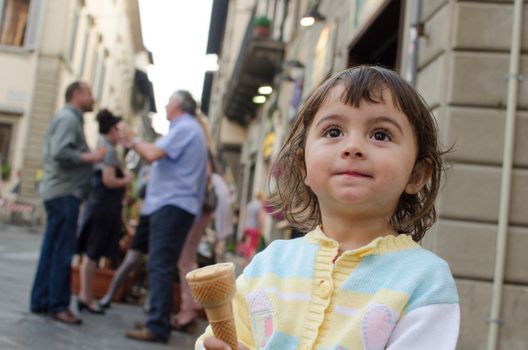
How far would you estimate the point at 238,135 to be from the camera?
23.3m

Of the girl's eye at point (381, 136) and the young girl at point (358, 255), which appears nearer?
the young girl at point (358, 255)

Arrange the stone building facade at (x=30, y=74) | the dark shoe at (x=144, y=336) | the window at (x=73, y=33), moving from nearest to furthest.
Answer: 1. the dark shoe at (x=144, y=336)
2. the stone building facade at (x=30, y=74)
3. the window at (x=73, y=33)

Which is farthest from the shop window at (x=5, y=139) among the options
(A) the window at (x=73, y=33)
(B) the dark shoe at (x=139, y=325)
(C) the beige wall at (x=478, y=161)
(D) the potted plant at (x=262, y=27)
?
(C) the beige wall at (x=478, y=161)

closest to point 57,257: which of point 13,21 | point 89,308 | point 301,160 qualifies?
point 89,308

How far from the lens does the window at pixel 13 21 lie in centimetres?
2062

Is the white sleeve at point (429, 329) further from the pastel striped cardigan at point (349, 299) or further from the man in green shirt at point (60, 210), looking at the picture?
the man in green shirt at point (60, 210)

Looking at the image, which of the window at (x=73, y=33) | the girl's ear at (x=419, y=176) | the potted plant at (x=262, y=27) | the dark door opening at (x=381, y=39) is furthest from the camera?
the window at (x=73, y=33)

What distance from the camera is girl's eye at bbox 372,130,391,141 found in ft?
4.61

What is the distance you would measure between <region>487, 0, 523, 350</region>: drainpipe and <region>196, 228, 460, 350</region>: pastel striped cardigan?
2861 millimetres

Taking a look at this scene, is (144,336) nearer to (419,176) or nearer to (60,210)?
(60,210)

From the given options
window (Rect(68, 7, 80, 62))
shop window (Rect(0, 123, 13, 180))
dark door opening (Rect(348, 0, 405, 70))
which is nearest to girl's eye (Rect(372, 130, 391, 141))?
dark door opening (Rect(348, 0, 405, 70))

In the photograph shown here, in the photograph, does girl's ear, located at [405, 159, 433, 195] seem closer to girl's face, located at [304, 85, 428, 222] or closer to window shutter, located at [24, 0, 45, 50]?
girl's face, located at [304, 85, 428, 222]

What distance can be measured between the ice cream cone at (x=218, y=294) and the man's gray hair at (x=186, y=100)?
3.72 meters

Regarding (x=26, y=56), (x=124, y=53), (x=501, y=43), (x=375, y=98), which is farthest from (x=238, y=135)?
(x=375, y=98)
